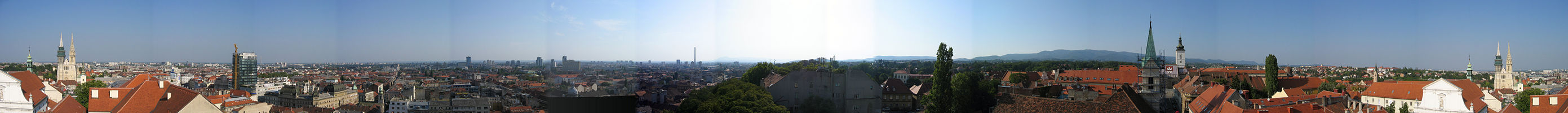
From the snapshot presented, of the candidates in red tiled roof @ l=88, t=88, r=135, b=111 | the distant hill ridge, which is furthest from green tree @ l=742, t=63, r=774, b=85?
red tiled roof @ l=88, t=88, r=135, b=111

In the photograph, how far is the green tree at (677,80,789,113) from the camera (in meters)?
8.35

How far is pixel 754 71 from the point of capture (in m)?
14.9

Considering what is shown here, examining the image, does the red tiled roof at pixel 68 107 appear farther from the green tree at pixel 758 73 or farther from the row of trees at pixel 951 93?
the green tree at pixel 758 73

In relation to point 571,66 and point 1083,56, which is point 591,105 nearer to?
point 571,66

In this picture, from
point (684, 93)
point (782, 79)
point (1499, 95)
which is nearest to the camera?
point (1499, 95)

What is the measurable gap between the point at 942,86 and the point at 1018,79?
7621 mm

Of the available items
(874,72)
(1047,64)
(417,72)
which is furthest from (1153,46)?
(417,72)

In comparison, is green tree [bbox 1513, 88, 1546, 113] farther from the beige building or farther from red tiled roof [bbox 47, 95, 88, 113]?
the beige building

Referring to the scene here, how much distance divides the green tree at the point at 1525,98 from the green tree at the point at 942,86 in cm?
478

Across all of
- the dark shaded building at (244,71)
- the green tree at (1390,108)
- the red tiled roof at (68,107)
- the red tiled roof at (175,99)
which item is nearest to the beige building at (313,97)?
the dark shaded building at (244,71)

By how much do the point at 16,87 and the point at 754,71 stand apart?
11329 millimetres

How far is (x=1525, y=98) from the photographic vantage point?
25.1 feet

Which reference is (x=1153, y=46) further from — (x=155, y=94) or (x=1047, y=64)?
(x=155, y=94)

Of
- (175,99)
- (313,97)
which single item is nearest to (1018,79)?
(175,99)
